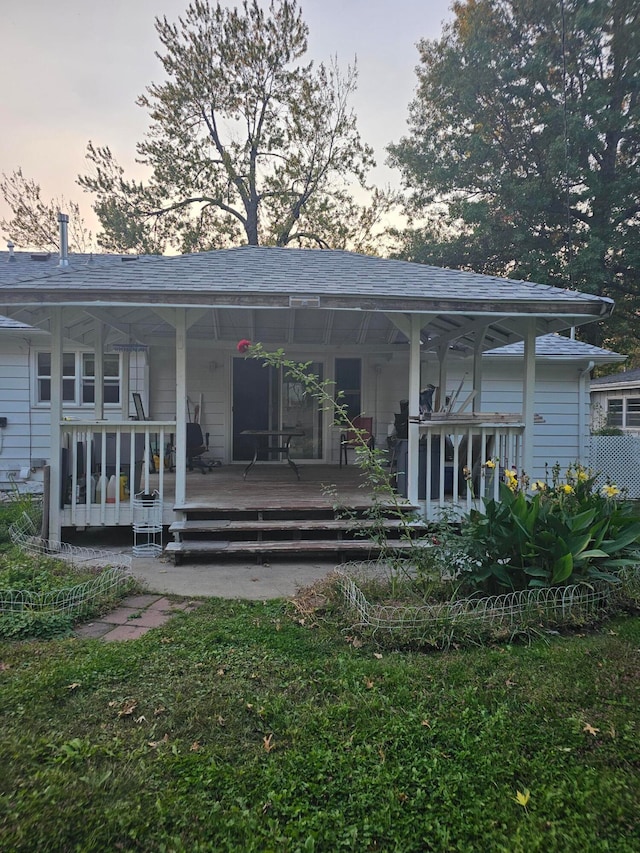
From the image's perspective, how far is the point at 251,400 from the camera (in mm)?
8922

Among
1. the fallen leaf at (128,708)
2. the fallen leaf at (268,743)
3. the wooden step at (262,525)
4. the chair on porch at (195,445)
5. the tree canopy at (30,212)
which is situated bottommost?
the fallen leaf at (268,743)

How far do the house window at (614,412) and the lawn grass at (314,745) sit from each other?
15430mm

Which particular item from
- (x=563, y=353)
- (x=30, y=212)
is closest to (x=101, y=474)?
(x=563, y=353)

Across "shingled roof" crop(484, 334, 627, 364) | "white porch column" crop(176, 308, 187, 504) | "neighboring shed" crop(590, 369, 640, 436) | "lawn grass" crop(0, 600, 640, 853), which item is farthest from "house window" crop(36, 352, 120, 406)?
"neighboring shed" crop(590, 369, 640, 436)

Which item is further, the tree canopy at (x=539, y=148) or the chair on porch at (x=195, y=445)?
the tree canopy at (x=539, y=148)

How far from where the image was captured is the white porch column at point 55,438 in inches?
200

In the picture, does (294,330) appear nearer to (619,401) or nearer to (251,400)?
(251,400)

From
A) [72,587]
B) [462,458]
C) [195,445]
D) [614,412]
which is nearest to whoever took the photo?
[72,587]

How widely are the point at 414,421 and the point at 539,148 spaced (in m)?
15.5

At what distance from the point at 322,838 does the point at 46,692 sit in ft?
4.82

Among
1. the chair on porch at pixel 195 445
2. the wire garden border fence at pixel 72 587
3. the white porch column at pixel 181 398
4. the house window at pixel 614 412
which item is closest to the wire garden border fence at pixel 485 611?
the wire garden border fence at pixel 72 587

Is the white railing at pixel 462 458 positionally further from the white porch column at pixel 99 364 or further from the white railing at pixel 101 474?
the white porch column at pixel 99 364

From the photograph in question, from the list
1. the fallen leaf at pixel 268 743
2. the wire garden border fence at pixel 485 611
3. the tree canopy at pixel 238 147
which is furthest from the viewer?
the tree canopy at pixel 238 147

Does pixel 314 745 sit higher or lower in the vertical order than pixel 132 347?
lower
